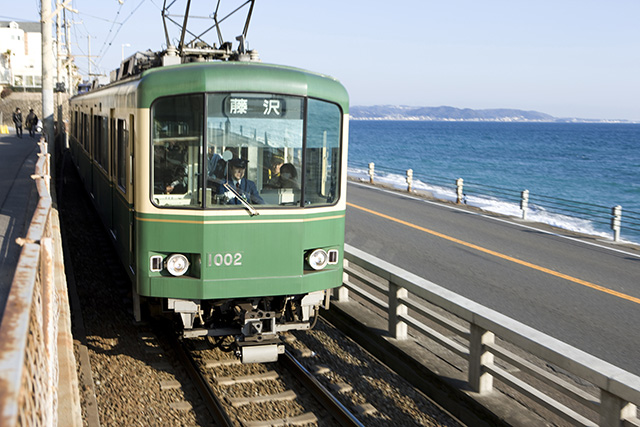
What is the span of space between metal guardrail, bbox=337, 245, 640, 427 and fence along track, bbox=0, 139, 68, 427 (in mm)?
3901

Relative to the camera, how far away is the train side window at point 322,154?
7.63 metres

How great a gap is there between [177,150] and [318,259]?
1.93 m

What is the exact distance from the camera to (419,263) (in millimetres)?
14180

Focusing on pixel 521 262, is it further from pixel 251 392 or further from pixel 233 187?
pixel 233 187

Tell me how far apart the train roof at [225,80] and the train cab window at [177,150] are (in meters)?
0.12

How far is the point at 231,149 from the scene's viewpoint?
738 centimetres

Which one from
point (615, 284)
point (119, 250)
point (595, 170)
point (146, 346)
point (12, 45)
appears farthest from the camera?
point (12, 45)

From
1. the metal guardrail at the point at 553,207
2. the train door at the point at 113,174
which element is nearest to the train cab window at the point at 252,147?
the train door at the point at 113,174

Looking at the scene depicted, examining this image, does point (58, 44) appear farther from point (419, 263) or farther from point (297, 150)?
point (297, 150)

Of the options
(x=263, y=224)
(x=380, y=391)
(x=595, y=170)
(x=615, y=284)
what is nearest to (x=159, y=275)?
(x=263, y=224)

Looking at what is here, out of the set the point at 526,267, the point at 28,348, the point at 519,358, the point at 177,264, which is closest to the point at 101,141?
the point at 177,264

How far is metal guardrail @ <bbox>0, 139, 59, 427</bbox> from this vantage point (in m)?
2.29

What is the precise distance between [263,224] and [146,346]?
Answer: 2555 millimetres

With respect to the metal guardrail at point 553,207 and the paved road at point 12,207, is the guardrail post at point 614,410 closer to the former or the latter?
the paved road at point 12,207
